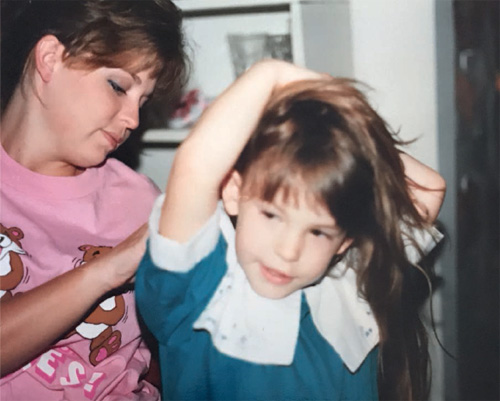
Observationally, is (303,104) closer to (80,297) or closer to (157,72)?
(157,72)

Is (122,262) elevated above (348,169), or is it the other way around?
(348,169)

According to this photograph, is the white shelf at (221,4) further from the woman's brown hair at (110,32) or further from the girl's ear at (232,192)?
the girl's ear at (232,192)

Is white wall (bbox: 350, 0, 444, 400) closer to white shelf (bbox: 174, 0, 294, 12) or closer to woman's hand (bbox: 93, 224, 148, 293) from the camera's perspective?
white shelf (bbox: 174, 0, 294, 12)

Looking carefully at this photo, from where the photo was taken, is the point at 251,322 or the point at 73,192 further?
the point at 73,192

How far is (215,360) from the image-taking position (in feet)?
2.19

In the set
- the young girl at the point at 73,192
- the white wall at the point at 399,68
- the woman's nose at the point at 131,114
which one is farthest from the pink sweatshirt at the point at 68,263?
the white wall at the point at 399,68

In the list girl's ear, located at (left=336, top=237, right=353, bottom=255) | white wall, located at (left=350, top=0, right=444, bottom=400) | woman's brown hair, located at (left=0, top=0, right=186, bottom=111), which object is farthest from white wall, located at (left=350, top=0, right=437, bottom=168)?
woman's brown hair, located at (left=0, top=0, right=186, bottom=111)

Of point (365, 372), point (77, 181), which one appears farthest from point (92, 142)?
point (365, 372)

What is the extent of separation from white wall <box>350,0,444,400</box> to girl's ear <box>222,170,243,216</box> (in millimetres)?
→ 200

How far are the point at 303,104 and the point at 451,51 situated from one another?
7.7 inches

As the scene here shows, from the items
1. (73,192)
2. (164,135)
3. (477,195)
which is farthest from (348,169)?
(73,192)

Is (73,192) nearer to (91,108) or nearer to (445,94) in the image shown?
(91,108)

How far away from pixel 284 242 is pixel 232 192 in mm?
83

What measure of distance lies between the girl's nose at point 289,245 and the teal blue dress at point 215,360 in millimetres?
69
